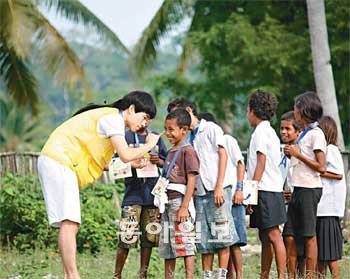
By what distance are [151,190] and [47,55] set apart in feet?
29.0

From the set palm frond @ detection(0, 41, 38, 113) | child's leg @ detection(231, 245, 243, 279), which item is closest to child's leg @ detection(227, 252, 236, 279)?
child's leg @ detection(231, 245, 243, 279)

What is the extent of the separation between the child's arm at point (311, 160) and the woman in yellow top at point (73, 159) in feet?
4.51

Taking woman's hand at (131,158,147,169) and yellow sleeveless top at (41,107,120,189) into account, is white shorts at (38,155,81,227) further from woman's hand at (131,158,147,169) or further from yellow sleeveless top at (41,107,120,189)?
woman's hand at (131,158,147,169)

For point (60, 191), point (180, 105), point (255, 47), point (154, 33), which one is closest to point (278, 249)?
point (180, 105)

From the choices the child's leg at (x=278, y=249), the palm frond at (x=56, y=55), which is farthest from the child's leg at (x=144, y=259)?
the palm frond at (x=56, y=55)

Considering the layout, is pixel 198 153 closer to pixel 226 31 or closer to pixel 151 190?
pixel 151 190

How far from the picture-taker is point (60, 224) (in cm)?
699

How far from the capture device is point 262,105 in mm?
8266

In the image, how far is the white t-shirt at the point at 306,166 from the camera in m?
8.09

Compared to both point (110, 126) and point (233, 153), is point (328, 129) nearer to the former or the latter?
point (233, 153)

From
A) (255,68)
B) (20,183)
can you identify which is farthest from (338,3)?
(20,183)

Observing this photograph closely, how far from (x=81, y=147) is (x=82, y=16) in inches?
460

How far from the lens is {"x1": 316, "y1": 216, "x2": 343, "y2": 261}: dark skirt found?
27.6 feet

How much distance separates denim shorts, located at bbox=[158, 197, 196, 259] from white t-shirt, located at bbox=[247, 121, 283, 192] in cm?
76
